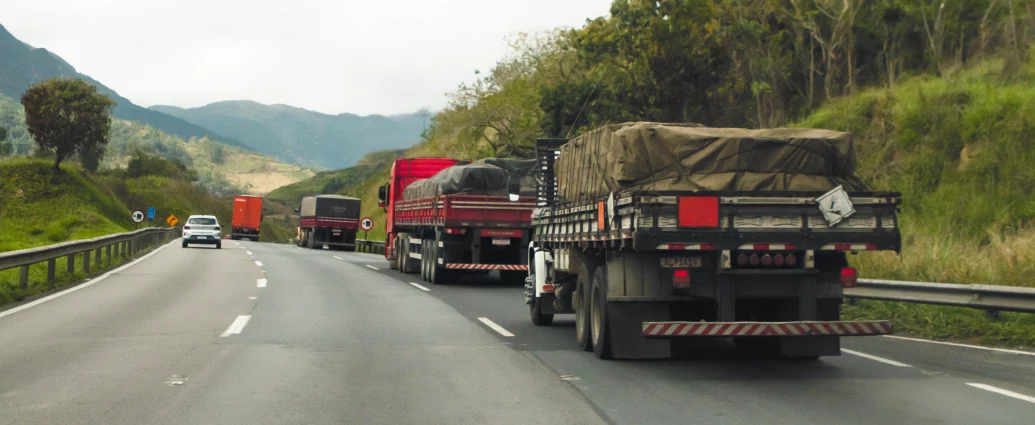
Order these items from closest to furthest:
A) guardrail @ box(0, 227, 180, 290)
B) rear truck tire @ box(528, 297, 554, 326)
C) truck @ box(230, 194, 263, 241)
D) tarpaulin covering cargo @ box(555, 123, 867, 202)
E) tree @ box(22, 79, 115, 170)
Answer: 1. tarpaulin covering cargo @ box(555, 123, 867, 202)
2. rear truck tire @ box(528, 297, 554, 326)
3. guardrail @ box(0, 227, 180, 290)
4. tree @ box(22, 79, 115, 170)
5. truck @ box(230, 194, 263, 241)

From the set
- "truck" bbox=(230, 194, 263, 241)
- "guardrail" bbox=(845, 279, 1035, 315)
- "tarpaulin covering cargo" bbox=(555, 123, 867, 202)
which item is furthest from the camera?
"truck" bbox=(230, 194, 263, 241)

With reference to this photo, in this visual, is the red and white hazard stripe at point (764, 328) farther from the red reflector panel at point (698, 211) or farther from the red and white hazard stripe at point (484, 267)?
the red and white hazard stripe at point (484, 267)

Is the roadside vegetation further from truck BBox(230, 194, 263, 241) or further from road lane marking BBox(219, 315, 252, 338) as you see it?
truck BBox(230, 194, 263, 241)

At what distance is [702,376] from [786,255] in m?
1.32

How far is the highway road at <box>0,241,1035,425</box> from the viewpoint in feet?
24.1

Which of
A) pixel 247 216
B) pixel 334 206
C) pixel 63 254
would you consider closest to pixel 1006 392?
pixel 63 254

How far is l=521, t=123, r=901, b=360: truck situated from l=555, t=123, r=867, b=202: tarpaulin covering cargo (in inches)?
0.5

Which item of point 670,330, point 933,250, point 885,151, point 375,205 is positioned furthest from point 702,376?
point 375,205

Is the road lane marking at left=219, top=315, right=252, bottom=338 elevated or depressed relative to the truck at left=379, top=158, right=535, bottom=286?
depressed

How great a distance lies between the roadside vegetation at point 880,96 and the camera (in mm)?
16297

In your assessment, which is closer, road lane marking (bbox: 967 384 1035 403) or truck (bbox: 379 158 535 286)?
road lane marking (bbox: 967 384 1035 403)

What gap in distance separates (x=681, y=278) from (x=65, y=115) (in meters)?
72.4

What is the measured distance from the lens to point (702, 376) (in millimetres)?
9289

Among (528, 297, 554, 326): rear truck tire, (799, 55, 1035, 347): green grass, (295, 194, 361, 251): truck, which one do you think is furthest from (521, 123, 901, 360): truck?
(295, 194, 361, 251): truck
